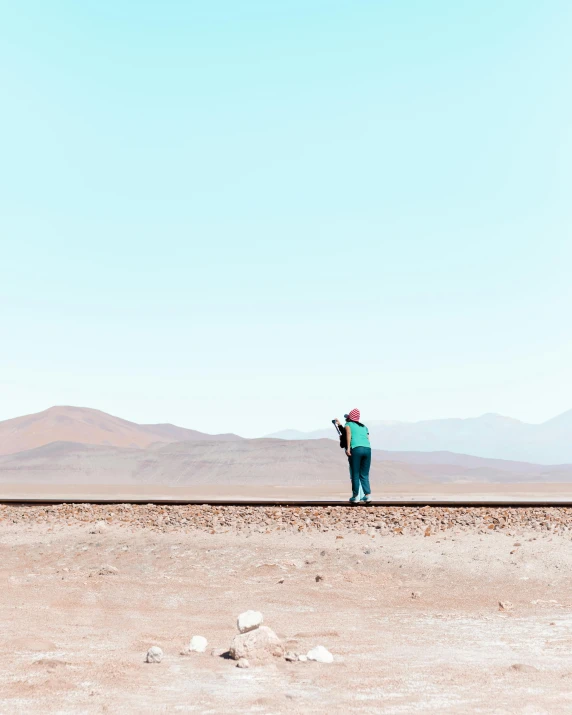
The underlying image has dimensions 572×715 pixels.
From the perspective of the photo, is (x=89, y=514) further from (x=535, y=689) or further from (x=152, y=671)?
(x=535, y=689)

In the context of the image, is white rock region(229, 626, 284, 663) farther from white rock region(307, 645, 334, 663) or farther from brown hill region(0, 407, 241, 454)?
brown hill region(0, 407, 241, 454)

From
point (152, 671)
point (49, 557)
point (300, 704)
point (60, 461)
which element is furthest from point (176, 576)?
point (60, 461)

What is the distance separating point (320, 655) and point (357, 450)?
9902 mm

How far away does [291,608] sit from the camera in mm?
10023

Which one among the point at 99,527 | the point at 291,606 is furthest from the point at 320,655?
the point at 99,527

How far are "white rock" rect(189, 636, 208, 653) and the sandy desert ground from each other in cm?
16

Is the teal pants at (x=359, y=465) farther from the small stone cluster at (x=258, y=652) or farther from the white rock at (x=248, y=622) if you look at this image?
the small stone cluster at (x=258, y=652)

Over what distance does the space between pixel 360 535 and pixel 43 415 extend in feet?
432

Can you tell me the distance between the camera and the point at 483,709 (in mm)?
5543

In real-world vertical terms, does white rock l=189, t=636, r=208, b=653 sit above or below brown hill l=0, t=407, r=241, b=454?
below

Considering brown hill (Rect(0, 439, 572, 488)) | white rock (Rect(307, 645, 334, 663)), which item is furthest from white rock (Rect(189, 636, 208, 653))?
brown hill (Rect(0, 439, 572, 488))

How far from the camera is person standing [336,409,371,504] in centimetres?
1680

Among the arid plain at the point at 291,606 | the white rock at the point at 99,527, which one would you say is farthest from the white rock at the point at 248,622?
the white rock at the point at 99,527

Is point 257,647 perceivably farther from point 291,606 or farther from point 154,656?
point 291,606
